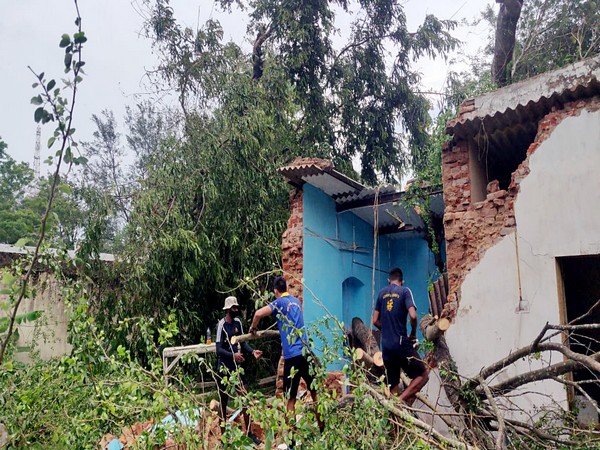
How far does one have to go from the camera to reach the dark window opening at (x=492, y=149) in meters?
A: 6.15

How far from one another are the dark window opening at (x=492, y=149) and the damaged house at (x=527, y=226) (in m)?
0.03

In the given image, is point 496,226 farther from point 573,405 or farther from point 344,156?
point 344,156

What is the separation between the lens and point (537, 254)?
5.34m

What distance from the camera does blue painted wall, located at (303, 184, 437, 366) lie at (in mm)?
8281

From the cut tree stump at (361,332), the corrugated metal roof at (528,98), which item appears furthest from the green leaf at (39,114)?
the cut tree stump at (361,332)

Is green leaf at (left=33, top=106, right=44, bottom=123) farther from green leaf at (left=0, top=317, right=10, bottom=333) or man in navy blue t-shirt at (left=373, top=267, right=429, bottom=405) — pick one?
man in navy blue t-shirt at (left=373, top=267, right=429, bottom=405)

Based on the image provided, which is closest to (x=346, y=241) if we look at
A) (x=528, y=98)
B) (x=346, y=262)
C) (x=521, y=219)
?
(x=346, y=262)

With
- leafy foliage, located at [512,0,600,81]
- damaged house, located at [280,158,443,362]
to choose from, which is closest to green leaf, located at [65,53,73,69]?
damaged house, located at [280,158,443,362]

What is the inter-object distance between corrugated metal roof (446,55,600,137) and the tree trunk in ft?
15.6

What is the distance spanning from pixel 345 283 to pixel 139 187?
175 inches

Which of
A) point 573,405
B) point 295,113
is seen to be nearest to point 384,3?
point 295,113

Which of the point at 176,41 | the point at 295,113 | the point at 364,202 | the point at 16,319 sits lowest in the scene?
the point at 16,319

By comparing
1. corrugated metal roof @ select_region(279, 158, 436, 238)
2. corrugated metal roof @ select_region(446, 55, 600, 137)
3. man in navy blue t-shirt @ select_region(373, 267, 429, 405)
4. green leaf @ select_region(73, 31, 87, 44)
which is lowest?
man in navy blue t-shirt @ select_region(373, 267, 429, 405)

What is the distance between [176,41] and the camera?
40.0ft
